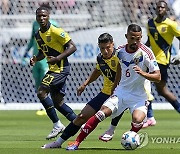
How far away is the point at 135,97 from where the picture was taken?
1043 centimetres

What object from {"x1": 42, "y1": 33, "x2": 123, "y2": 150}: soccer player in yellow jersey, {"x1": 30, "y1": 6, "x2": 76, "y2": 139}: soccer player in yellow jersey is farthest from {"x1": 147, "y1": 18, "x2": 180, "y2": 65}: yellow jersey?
{"x1": 42, "y1": 33, "x2": 123, "y2": 150}: soccer player in yellow jersey

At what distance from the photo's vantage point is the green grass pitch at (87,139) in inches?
394

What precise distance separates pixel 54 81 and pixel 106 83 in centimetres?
123

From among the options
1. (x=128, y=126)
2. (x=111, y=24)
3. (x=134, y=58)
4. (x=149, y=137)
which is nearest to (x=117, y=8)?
(x=111, y=24)

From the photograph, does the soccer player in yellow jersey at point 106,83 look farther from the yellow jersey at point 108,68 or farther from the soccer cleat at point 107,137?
the soccer cleat at point 107,137

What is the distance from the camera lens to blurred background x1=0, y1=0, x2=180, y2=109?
19.4 meters

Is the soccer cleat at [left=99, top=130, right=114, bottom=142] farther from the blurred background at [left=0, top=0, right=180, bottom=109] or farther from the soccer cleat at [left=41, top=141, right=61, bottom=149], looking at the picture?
the blurred background at [left=0, top=0, right=180, bottom=109]

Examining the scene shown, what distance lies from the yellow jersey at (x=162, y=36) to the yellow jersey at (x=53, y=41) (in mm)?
2858

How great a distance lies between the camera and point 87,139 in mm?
12078

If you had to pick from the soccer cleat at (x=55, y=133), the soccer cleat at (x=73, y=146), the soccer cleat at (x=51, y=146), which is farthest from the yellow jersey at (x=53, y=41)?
the soccer cleat at (x=73, y=146)

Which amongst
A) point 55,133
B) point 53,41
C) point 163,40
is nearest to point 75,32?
point 163,40

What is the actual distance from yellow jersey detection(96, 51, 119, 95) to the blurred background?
7.53m

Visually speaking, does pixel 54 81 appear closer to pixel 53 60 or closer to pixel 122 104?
pixel 53 60

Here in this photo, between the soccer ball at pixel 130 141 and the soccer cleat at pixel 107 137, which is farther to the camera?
the soccer cleat at pixel 107 137
